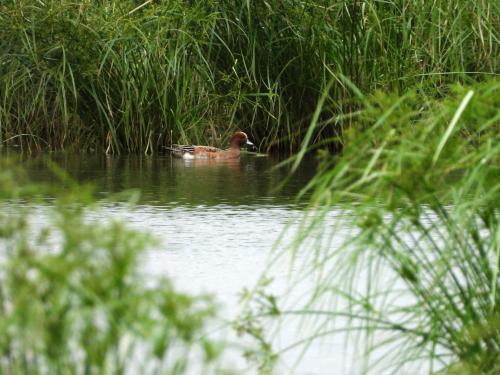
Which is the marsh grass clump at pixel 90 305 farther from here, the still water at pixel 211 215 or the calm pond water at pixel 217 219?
the still water at pixel 211 215

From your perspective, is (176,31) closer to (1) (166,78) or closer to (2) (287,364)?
(1) (166,78)

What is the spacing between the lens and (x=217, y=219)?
8.30 m

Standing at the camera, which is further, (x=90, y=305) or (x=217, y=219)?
(x=217, y=219)

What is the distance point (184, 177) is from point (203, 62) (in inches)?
90.1

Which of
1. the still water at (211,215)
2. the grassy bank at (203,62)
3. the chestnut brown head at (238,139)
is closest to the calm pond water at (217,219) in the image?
the still water at (211,215)

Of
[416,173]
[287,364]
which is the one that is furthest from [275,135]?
[416,173]

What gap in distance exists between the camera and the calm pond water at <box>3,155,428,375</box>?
4.94 m

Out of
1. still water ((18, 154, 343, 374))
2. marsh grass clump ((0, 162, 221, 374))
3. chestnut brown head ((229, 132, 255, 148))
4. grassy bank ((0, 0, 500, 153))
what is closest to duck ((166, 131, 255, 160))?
chestnut brown head ((229, 132, 255, 148))

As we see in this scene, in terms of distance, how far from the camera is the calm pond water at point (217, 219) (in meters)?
4.94

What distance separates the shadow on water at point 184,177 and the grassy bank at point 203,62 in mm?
513

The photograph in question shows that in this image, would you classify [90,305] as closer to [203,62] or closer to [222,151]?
[222,151]

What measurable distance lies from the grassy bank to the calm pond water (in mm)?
543

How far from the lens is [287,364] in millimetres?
4688

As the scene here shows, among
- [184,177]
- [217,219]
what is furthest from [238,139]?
[217,219]
